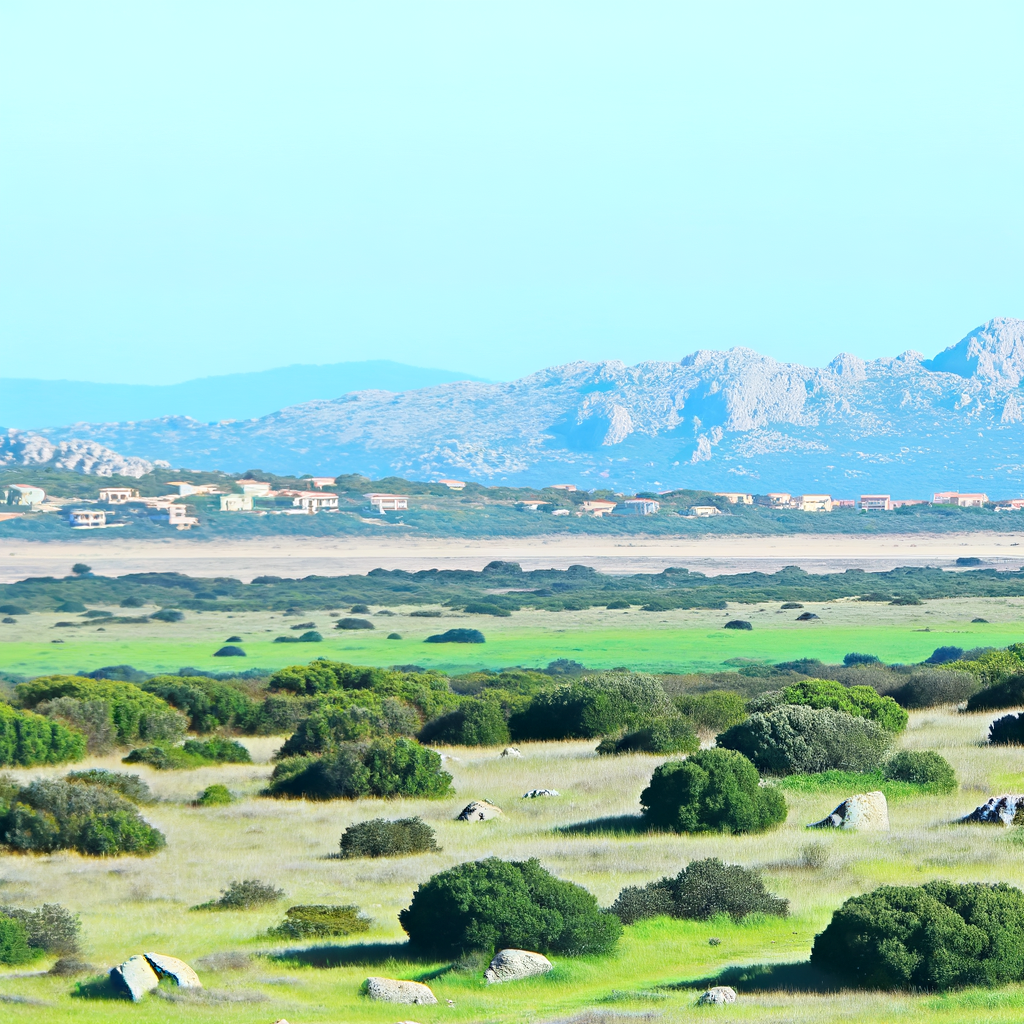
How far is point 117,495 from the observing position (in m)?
162

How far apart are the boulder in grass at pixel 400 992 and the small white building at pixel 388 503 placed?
154 meters

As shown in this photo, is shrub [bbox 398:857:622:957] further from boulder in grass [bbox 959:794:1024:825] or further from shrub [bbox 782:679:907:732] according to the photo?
shrub [bbox 782:679:907:732]

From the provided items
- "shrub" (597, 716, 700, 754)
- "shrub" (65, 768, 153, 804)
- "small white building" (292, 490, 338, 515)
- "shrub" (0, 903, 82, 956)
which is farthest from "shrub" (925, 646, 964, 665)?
"small white building" (292, 490, 338, 515)

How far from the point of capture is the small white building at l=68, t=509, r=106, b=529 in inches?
5704

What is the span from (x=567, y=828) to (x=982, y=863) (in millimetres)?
5821

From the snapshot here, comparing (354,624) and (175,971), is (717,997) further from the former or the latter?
(354,624)

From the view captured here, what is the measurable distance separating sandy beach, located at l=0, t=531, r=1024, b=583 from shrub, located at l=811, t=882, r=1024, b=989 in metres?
106

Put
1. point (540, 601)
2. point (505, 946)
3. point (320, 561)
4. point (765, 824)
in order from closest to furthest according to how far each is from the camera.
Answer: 1. point (505, 946)
2. point (765, 824)
3. point (540, 601)
4. point (320, 561)

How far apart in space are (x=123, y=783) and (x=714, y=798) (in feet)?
31.2

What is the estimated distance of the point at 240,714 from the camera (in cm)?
3416

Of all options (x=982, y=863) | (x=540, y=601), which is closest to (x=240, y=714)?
(x=982, y=863)

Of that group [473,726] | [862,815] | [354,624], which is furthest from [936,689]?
[354,624]

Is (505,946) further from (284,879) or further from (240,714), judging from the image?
(240,714)

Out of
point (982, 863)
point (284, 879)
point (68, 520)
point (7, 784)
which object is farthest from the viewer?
point (68, 520)
